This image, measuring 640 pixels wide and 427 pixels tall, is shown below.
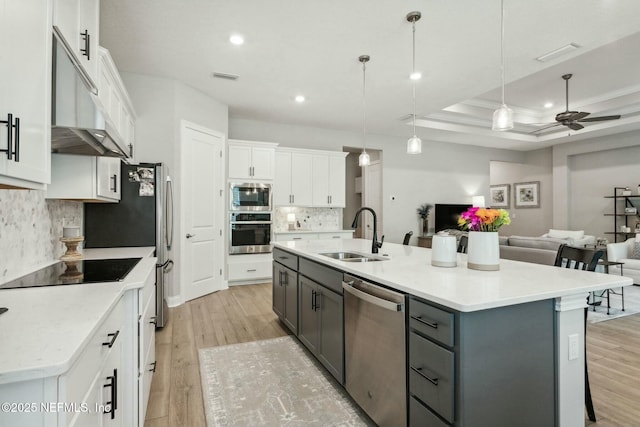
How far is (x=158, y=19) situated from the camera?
295 centimetres

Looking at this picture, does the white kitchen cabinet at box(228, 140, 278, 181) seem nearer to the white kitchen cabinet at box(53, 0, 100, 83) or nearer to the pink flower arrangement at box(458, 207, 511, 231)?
the white kitchen cabinet at box(53, 0, 100, 83)

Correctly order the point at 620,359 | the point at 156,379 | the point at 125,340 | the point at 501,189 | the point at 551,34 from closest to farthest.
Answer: the point at 125,340, the point at 156,379, the point at 620,359, the point at 551,34, the point at 501,189

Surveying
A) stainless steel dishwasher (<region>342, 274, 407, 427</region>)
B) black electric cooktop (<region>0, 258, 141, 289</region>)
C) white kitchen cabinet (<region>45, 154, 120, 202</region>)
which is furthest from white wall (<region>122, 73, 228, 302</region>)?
stainless steel dishwasher (<region>342, 274, 407, 427</region>)

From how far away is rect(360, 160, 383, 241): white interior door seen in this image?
7.45m

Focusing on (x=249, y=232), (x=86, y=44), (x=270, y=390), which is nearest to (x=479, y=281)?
(x=270, y=390)

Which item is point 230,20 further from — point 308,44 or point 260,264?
point 260,264

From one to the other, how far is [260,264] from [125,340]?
3998 mm

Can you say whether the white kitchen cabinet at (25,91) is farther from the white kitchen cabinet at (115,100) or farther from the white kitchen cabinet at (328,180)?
the white kitchen cabinet at (328,180)

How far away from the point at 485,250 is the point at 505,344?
640 millimetres

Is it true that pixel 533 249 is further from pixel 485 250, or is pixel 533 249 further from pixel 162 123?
pixel 162 123

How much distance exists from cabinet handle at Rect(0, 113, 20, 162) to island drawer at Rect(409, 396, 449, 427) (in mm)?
1767

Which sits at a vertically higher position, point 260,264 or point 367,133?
point 367,133

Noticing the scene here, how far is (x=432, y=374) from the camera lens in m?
1.42

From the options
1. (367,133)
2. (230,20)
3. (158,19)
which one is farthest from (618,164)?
(158,19)
